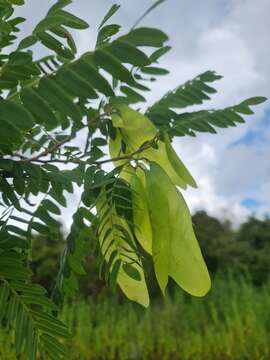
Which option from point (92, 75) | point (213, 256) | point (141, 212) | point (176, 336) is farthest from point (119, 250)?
→ point (213, 256)

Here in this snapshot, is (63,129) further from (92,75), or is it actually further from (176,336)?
(176,336)

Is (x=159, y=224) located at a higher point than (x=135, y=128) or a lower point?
lower

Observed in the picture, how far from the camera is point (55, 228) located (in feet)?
2.55

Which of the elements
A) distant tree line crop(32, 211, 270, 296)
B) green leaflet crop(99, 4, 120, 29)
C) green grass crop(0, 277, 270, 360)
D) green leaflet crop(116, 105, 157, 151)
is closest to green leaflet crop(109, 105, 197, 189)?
green leaflet crop(116, 105, 157, 151)

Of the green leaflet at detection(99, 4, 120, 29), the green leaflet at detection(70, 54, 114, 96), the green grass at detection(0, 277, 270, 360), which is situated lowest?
the green leaflet at detection(70, 54, 114, 96)

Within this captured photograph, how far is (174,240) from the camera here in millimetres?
594

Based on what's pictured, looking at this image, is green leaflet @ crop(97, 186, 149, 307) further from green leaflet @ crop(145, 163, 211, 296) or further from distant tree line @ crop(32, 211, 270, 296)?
distant tree line @ crop(32, 211, 270, 296)

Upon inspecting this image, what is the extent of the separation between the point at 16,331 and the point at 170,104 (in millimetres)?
345

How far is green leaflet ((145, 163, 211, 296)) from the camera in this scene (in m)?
0.59

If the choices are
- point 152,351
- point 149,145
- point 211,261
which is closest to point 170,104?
point 149,145

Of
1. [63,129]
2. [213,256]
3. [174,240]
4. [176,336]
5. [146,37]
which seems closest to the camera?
[146,37]

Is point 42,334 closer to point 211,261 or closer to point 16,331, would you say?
point 16,331

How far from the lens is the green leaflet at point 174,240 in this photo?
59 cm

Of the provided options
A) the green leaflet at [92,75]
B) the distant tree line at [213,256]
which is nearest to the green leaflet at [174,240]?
the green leaflet at [92,75]
